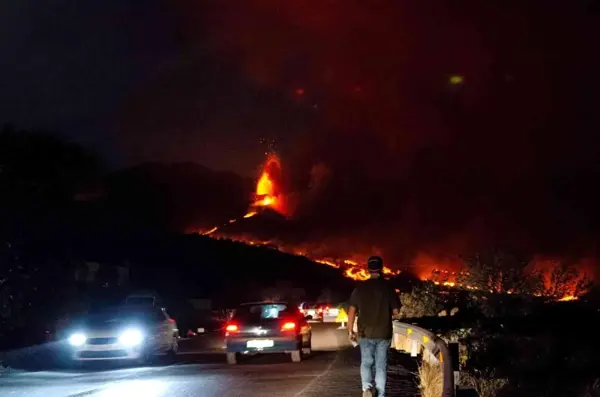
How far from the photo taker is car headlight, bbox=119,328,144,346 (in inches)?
706

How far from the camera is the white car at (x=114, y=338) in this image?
17781 mm

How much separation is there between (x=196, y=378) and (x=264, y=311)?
13.8 feet

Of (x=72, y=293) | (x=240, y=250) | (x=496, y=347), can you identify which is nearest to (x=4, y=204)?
(x=72, y=293)

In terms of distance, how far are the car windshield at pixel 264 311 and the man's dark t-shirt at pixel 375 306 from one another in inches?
341

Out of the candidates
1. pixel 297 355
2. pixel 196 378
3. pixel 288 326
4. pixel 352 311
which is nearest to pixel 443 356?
pixel 352 311

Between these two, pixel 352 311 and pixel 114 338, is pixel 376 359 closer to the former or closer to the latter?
pixel 352 311

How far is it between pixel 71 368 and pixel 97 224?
5255 cm

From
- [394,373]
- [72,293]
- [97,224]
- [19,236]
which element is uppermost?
[97,224]

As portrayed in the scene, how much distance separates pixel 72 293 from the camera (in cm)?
2944

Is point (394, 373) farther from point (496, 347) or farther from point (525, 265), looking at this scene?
point (525, 265)

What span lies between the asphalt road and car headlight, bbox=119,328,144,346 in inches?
23.4

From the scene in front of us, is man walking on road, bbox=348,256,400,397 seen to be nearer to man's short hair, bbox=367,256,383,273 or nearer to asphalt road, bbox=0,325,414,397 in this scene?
man's short hair, bbox=367,256,383,273

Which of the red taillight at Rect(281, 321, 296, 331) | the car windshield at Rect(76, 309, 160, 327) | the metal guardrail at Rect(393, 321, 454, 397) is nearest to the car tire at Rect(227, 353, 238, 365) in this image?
the red taillight at Rect(281, 321, 296, 331)

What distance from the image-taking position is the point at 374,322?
950cm
